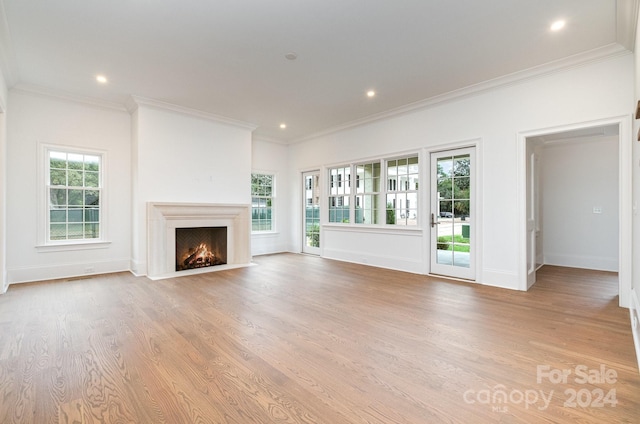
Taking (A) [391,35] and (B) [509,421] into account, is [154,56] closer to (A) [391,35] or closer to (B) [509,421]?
(A) [391,35]

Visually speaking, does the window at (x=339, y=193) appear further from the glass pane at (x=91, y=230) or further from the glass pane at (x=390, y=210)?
the glass pane at (x=91, y=230)

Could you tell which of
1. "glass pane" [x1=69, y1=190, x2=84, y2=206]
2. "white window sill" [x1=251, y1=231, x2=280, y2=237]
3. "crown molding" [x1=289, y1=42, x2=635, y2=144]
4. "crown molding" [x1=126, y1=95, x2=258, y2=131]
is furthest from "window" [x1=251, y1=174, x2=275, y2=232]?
"glass pane" [x1=69, y1=190, x2=84, y2=206]

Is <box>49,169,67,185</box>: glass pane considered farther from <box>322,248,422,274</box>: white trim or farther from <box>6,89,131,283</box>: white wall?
<box>322,248,422,274</box>: white trim

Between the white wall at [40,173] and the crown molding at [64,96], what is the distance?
45 millimetres

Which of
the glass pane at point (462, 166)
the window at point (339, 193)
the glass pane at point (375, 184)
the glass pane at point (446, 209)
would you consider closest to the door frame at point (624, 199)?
the glass pane at point (462, 166)

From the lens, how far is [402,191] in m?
5.88

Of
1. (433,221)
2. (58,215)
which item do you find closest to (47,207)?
(58,215)

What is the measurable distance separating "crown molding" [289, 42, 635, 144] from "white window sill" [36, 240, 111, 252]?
5.54 metres

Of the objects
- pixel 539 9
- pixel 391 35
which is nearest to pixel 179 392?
pixel 391 35

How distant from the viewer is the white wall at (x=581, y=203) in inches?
225

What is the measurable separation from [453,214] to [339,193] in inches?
108

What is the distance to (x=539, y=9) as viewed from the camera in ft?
9.56

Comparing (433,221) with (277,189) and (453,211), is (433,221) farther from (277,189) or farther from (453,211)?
(277,189)

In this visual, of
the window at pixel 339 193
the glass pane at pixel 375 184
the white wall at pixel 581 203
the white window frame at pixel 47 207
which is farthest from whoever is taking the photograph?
the window at pixel 339 193
